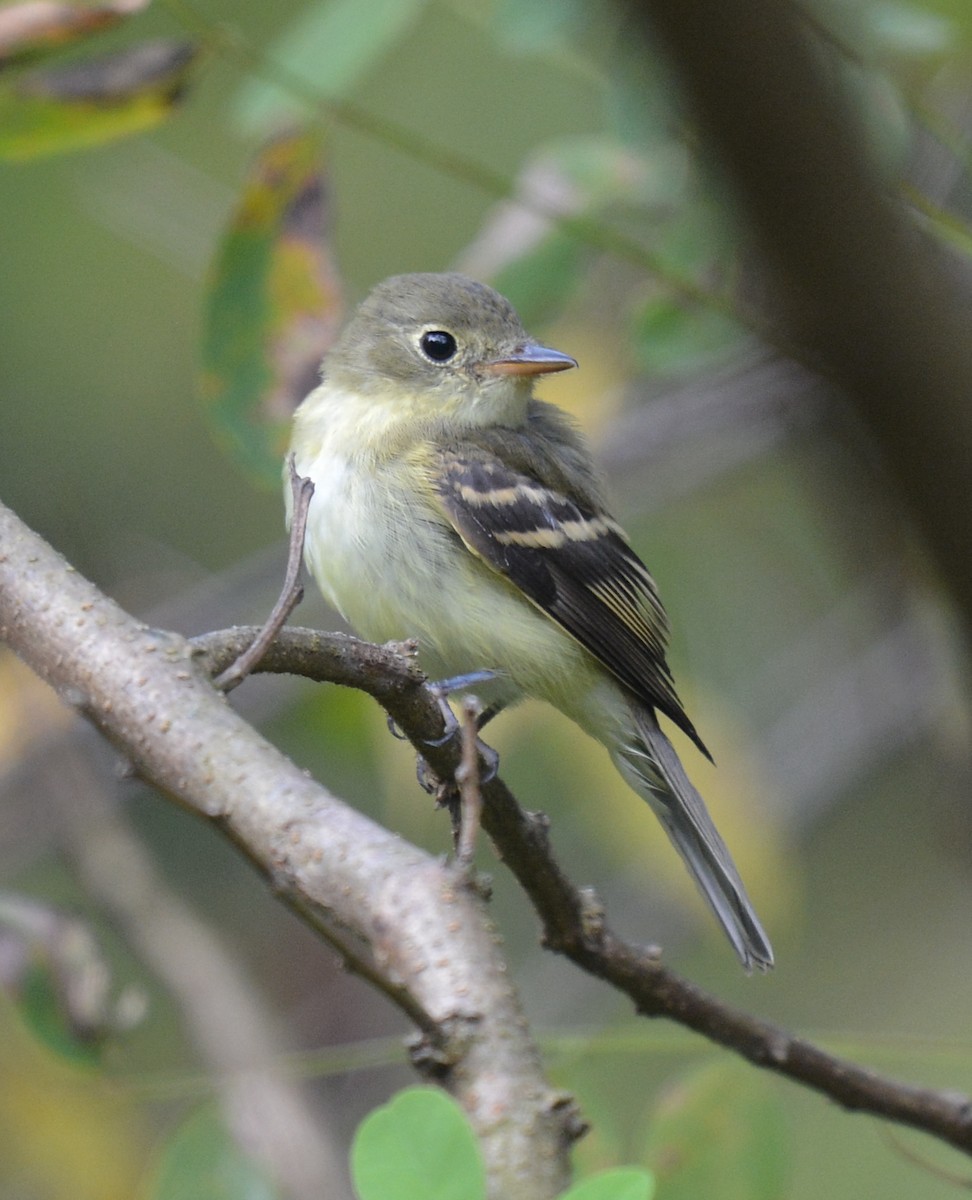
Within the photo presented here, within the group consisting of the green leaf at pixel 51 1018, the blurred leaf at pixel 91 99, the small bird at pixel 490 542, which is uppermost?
the blurred leaf at pixel 91 99

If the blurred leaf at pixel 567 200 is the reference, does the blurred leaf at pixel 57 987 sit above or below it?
below

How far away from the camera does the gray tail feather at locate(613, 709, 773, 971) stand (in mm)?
2875

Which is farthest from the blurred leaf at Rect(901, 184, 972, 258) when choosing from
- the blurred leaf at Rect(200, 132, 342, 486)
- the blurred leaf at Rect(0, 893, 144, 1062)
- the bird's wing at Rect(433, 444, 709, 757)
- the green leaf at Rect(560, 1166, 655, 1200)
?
the blurred leaf at Rect(0, 893, 144, 1062)

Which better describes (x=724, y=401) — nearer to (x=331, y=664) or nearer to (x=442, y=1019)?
(x=331, y=664)

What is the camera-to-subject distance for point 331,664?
1.76 meters

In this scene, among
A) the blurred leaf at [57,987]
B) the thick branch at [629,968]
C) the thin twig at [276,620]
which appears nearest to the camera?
the thin twig at [276,620]

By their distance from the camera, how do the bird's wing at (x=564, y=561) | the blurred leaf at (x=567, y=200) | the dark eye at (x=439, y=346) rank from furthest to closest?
the dark eye at (x=439, y=346) → the blurred leaf at (x=567, y=200) → the bird's wing at (x=564, y=561)

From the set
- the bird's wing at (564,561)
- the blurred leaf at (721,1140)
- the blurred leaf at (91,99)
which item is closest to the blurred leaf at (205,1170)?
the blurred leaf at (721,1140)

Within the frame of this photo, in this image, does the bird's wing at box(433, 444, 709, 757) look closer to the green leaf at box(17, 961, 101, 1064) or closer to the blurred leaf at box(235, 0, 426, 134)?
the blurred leaf at box(235, 0, 426, 134)

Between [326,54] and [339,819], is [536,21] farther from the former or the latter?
[339,819]

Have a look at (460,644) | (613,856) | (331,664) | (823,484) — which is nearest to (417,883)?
(331,664)

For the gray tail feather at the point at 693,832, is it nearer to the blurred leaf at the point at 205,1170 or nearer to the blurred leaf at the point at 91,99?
the blurred leaf at the point at 205,1170

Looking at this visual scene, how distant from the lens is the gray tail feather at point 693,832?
2.88 m

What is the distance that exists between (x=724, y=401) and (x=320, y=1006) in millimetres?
2012
